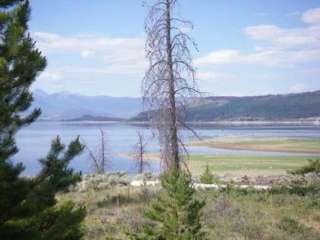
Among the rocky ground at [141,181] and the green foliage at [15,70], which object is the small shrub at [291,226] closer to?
the rocky ground at [141,181]

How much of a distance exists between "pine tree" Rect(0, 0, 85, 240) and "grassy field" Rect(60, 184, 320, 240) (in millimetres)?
5173

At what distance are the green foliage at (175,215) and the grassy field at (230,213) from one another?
3.50m

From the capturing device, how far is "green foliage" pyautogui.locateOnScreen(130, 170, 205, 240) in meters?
8.60

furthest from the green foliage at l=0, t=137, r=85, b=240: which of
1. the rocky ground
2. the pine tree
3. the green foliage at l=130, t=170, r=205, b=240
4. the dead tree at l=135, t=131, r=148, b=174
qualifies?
the dead tree at l=135, t=131, r=148, b=174

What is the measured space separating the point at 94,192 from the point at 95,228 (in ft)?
23.0

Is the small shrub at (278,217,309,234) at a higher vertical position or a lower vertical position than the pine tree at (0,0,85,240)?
lower

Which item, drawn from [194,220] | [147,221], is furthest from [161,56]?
[194,220]

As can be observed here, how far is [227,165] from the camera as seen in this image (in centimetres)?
6938

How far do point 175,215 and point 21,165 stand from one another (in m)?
2.90

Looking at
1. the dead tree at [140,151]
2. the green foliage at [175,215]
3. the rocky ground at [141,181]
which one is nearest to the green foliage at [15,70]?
the green foliage at [175,215]

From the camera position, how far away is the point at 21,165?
7629mm

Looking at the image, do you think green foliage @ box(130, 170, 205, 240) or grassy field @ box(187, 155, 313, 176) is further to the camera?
grassy field @ box(187, 155, 313, 176)

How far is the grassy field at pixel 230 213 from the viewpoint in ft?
49.4

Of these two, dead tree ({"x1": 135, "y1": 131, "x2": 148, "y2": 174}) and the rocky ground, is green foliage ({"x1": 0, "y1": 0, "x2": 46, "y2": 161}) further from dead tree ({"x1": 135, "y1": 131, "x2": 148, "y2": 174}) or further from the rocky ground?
dead tree ({"x1": 135, "y1": 131, "x2": 148, "y2": 174})
